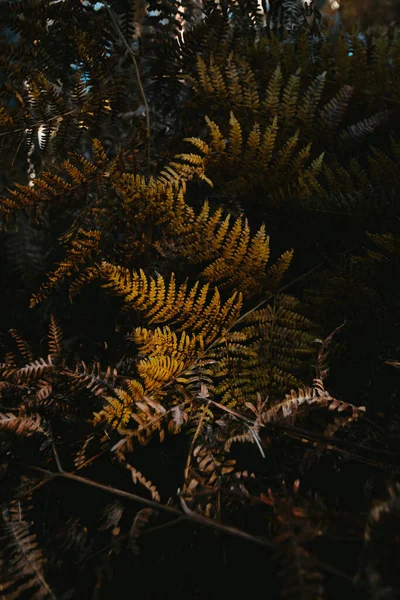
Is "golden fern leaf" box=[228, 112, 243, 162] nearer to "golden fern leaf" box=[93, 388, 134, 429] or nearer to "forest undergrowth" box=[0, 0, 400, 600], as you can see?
"forest undergrowth" box=[0, 0, 400, 600]

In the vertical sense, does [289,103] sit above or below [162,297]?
above

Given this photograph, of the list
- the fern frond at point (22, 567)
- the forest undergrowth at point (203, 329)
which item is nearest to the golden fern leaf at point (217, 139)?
the forest undergrowth at point (203, 329)

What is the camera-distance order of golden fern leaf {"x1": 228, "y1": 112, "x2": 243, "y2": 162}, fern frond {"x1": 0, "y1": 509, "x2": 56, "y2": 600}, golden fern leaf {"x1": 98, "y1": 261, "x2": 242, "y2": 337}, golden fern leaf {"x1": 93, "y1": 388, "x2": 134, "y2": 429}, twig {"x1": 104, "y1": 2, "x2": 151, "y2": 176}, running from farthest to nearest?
twig {"x1": 104, "y1": 2, "x2": 151, "y2": 176}
golden fern leaf {"x1": 228, "y1": 112, "x2": 243, "y2": 162}
golden fern leaf {"x1": 98, "y1": 261, "x2": 242, "y2": 337}
golden fern leaf {"x1": 93, "y1": 388, "x2": 134, "y2": 429}
fern frond {"x1": 0, "y1": 509, "x2": 56, "y2": 600}

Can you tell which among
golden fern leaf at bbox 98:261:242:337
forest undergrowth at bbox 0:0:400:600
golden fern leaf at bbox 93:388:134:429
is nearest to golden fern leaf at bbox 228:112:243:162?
forest undergrowth at bbox 0:0:400:600

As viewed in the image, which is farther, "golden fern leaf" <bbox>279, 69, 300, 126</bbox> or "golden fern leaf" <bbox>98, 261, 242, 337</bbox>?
"golden fern leaf" <bbox>279, 69, 300, 126</bbox>

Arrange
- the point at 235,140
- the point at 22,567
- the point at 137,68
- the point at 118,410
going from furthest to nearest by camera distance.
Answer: the point at 137,68 < the point at 235,140 < the point at 118,410 < the point at 22,567

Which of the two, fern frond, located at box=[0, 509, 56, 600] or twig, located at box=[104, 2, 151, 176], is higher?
twig, located at box=[104, 2, 151, 176]

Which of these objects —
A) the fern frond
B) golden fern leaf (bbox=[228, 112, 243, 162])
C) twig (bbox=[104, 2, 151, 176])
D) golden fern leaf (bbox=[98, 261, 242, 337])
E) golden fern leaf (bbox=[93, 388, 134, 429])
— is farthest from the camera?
twig (bbox=[104, 2, 151, 176])

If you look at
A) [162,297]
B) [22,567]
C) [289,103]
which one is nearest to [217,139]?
[289,103]

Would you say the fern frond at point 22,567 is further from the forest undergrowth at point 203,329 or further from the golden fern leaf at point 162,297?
the golden fern leaf at point 162,297

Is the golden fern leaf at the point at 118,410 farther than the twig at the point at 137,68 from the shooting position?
No

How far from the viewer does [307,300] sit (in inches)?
40.7

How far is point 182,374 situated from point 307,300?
0.34 meters

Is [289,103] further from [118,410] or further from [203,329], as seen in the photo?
[118,410]
